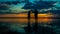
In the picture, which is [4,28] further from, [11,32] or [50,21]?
[50,21]

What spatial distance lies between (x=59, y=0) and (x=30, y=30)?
30.5 inches

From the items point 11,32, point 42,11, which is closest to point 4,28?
point 11,32

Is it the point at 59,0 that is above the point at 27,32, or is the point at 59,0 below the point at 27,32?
above

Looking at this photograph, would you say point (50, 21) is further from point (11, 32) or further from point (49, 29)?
point (11, 32)

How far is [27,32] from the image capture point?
31.2 ft

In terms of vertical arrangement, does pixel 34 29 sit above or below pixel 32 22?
below

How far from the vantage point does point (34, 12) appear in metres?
9.55

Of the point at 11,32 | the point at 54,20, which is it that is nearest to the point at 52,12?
the point at 54,20

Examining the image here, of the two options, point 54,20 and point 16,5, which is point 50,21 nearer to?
point 54,20

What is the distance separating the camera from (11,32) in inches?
375

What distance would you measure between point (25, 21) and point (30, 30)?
7.5 inches

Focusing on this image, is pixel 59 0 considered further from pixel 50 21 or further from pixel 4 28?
pixel 4 28

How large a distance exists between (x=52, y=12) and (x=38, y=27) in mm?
381

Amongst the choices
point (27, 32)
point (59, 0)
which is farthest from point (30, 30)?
point (59, 0)
